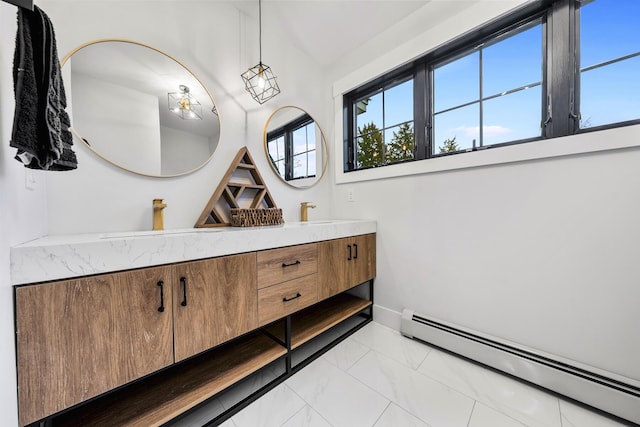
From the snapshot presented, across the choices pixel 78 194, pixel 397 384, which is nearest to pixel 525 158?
pixel 397 384

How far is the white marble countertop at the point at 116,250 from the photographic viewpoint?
674 mm

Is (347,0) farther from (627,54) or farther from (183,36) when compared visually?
(627,54)

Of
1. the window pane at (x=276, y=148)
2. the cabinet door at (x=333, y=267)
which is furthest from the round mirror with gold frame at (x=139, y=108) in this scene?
the cabinet door at (x=333, y=267)

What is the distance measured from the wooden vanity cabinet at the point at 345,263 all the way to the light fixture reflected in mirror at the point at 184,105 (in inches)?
46.1

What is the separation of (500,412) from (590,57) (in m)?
1.86

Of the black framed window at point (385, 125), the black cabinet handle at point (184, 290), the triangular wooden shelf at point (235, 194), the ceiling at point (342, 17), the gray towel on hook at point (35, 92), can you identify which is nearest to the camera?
the gray towel on hook at point (35, 92)

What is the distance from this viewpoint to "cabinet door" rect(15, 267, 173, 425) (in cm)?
68

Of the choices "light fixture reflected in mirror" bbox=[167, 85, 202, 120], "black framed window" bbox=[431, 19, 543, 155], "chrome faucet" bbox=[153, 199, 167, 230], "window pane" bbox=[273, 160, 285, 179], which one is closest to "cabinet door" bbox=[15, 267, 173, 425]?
"chrome faucet" bbox=[153, 199, 167, 230]

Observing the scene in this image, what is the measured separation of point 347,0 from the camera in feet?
5.74

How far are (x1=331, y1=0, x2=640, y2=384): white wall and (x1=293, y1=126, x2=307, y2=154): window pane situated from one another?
796 mm

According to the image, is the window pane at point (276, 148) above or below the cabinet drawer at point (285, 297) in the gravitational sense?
above

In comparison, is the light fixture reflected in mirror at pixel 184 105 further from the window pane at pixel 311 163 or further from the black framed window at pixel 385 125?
the black framed window at pixel 385 125

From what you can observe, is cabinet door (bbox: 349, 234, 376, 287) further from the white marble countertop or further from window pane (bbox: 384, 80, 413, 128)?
window pane (bbox: 384, 80, 413, 128)

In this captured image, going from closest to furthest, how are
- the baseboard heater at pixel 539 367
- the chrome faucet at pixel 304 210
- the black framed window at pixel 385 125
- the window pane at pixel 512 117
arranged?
the baseboard heater at pixel 539 367 → the window pane at pixel 512 117 → the black framed window at pixel 385 125 → the chrome faucet at pixel 304 210
